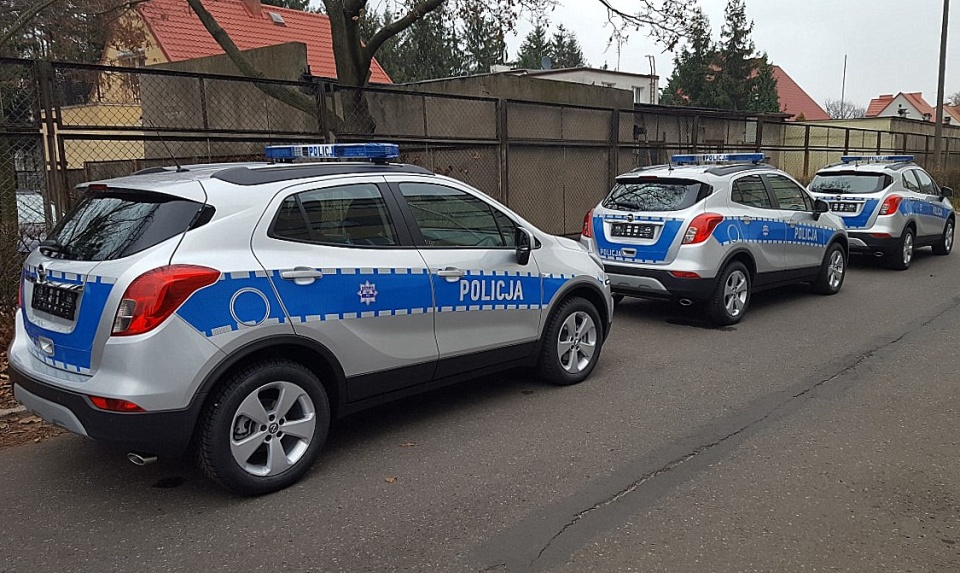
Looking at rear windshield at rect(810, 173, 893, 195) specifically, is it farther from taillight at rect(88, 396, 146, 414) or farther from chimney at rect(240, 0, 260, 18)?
chimney at rect(240, 0, 260, 18)

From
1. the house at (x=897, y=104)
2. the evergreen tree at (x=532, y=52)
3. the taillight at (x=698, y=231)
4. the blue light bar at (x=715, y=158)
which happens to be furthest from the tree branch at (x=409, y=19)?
the house at (x=897, y=104)

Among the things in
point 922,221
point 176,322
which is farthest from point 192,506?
point 922,221

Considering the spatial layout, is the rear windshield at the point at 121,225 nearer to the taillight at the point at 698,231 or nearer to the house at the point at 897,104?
the taillight at the point at 698,231

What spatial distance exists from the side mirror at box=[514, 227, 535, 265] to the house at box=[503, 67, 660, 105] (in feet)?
76.5

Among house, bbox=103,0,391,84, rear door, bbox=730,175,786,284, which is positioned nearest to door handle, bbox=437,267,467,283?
rear door, bbox=730,175,786,284

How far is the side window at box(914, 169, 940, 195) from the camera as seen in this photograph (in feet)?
40.8

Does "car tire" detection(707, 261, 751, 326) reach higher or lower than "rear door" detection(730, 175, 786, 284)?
lower

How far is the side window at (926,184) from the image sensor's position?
12445mm

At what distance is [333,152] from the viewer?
477 cm

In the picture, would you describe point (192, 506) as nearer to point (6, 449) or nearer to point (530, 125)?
point (6, 449)

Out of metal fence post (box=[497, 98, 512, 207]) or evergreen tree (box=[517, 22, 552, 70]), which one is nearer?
metal fence post (box=[497, 98, 512, 207])

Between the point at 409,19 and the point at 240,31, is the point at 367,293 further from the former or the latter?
the point at 240,31

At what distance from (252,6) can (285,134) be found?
835 inches

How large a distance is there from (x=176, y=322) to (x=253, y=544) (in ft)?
3.57
